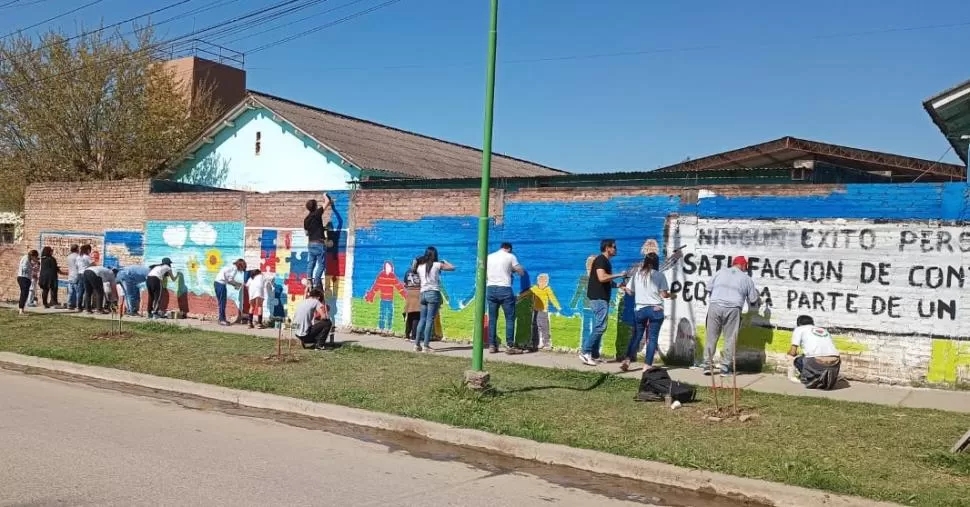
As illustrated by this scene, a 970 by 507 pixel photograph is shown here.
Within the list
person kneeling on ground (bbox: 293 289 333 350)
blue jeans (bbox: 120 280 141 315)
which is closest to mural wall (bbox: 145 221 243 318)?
blue jeans (bbox: 120 280 141 315)

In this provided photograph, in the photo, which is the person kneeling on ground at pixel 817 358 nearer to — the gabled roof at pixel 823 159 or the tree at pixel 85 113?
the gabled roof at pixel 823 159

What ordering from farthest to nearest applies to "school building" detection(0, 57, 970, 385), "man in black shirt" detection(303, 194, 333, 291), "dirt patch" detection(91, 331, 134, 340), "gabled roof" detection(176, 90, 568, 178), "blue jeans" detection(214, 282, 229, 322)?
"gabled roof" detection(176, 90, 568, 178) < "blue jeans" detection(214, 282, 229, 322) < "man in black shirt" detection(303, 194, 333, 291) < "dirt patch" detection(91, 331, 134, 340) < "school building" detection(0, 57, 970, 385)

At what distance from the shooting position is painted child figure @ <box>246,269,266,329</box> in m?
16.6

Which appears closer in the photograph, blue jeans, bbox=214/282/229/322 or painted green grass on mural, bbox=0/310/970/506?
painted green grass on mural, bbox=0/310/970/506

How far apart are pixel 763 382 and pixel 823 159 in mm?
5799

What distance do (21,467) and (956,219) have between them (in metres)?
10.5

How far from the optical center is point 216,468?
21.4 feet

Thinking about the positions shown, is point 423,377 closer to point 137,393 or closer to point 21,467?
point 137,393

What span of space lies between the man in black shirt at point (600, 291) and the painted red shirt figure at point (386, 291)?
4620 mm

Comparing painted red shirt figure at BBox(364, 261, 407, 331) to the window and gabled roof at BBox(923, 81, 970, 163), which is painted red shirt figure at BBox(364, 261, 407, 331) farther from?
the window

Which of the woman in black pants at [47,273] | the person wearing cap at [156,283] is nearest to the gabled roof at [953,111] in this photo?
the person wearing cap at [156,283]

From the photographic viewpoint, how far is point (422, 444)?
798 centimetres

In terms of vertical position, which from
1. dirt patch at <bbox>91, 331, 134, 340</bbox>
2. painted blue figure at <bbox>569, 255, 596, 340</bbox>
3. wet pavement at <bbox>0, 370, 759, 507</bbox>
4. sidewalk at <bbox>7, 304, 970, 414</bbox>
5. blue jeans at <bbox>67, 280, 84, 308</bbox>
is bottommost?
wet pavement at <bbox>0, 370, 759, 507</bbox>

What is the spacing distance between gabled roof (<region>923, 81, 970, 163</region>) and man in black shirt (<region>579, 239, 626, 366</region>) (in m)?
5.10
